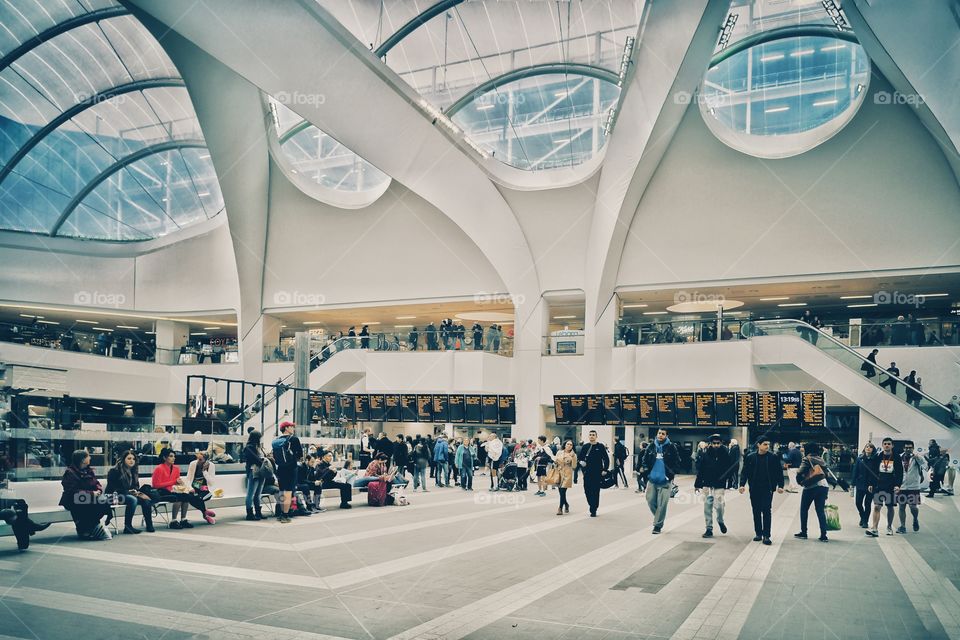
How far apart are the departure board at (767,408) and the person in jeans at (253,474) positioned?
55.2ft

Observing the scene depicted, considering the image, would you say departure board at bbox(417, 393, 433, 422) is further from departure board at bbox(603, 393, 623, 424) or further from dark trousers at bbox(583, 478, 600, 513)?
dark trousers at bbox(583, 478, 600, 513)

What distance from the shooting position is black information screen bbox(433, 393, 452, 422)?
29.4m

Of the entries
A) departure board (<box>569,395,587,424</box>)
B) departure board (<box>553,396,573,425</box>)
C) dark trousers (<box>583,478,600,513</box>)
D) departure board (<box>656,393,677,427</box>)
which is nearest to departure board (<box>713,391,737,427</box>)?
departure board (<box>656,393,677,427</box>)

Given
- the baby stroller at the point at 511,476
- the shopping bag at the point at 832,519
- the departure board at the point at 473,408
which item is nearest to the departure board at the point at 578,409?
the departure board at the point at 473,408

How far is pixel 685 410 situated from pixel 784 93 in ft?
40.5

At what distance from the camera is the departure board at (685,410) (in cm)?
2597

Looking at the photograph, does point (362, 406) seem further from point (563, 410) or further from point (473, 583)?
point (473, 583)

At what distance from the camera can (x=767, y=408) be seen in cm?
2370

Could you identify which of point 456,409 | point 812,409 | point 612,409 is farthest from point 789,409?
point 456,409

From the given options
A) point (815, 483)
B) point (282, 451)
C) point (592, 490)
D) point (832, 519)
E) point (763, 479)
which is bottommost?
point (832, 519)

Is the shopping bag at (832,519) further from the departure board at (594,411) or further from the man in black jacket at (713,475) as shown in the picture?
the departure board at (594,411)

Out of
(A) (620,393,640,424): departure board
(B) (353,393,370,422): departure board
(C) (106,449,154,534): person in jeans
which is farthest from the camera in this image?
(B) (353,393,370,422): departure board

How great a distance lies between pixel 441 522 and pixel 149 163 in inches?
1332

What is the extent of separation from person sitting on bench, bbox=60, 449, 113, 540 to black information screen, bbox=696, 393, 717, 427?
20.4 meters
